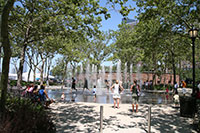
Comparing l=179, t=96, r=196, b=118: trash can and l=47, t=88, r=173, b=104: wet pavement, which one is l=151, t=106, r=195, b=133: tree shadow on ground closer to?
l=179, t=96, r=196, b=118: trash can

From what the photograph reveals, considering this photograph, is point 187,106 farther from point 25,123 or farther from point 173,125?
point 25,123

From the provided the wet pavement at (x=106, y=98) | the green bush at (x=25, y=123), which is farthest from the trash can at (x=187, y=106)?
the green bush at (x=25, y=123)

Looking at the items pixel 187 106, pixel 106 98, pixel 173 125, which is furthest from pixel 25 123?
pixel 106 98

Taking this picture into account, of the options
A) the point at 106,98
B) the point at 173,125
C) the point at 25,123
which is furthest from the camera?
the point at 106,98

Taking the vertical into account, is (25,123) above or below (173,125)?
above

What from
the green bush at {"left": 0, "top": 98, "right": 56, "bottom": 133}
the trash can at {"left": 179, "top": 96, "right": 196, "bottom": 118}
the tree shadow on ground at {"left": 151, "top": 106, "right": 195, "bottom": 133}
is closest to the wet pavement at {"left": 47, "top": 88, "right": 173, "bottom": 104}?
the trash can at {"left": 179, "top": 96, "right": 196, "bottom": 118}

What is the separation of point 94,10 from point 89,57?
88.4ft

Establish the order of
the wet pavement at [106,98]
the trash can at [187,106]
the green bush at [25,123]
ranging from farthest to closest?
the wet pavement at [106,98] → the trash can at [187,106] → the green bush at [25,123]

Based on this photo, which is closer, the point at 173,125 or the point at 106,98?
the point at 173,125

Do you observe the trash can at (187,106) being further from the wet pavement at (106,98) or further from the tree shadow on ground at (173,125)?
the wet pavement at (106,98)

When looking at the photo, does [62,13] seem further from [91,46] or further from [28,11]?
[91,46]

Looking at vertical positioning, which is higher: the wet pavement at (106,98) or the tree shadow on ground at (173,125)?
the tree shadow on ground at (173,125)

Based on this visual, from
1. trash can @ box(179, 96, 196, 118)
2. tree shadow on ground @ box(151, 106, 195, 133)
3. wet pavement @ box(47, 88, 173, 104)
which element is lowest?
wet pavement @ box(47, 88, 173, 104)

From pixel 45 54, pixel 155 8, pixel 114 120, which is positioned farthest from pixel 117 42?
pixel 114 120
